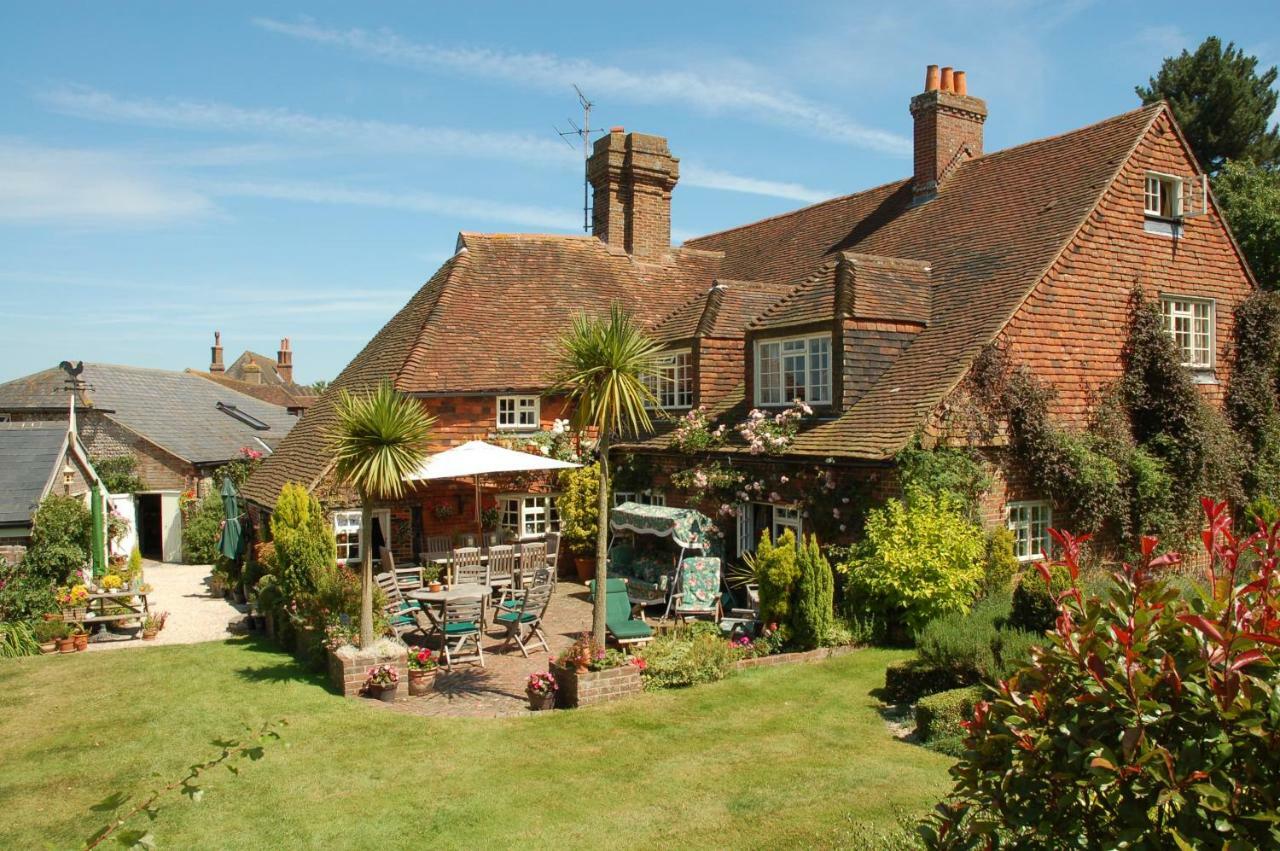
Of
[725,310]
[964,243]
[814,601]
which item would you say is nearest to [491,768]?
[814,601]

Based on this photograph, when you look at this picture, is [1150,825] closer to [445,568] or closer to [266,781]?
[266,781]

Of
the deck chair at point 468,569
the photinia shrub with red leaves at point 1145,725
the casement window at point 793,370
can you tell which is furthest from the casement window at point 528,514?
the photinia shrub with red leaves at point 1145,725

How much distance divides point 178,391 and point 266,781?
109ft

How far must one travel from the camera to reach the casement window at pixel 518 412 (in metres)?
22.3

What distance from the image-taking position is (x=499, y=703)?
1237cm

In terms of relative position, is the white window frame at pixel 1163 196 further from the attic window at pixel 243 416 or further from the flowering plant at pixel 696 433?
the attic window at pixel 243 416

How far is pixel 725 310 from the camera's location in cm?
2117

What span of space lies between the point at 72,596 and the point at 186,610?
12.6 ft

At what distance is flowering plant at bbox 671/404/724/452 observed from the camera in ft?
62.8

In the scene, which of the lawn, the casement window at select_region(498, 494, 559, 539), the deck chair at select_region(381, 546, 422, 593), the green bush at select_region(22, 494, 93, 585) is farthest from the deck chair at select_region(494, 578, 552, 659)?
the green bush at select_region(22, 494, 93, 585)

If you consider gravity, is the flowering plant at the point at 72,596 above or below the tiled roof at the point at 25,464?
below

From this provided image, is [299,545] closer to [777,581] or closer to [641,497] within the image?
[777,581]

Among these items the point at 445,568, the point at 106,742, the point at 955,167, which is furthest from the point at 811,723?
the point at 955,167

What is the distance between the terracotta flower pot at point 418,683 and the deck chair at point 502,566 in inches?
200
